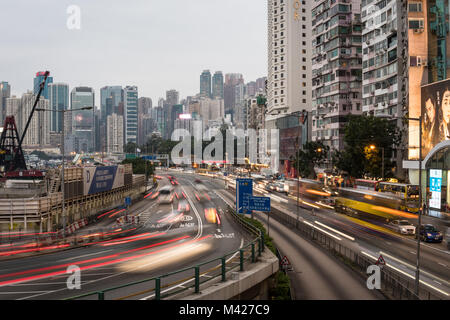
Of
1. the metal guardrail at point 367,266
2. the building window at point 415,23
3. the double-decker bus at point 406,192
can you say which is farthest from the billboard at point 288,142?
the metal guardrail at point 367,266

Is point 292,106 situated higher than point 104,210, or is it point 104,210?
point 292,106

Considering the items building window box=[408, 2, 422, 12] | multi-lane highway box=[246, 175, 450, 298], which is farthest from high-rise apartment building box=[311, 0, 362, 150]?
multi-lane highway box=[246, 175, 450, 298]

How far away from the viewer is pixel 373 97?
79.2 metres

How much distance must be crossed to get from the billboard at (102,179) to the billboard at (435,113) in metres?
43.2

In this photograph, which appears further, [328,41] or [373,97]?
[328,41]

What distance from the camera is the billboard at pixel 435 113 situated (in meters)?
50.0

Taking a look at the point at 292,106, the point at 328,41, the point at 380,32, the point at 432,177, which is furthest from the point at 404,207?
the point at 292,106

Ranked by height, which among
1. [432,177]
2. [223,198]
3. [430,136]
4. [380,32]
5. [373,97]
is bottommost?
[223,198]

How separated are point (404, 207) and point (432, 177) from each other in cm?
641

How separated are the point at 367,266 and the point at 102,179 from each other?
115ft

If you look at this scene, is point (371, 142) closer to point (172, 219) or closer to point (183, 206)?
point (183, 206)

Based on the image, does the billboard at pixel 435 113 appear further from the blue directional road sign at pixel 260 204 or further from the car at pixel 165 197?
the car at pixel 165 197

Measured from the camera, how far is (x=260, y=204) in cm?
2914
